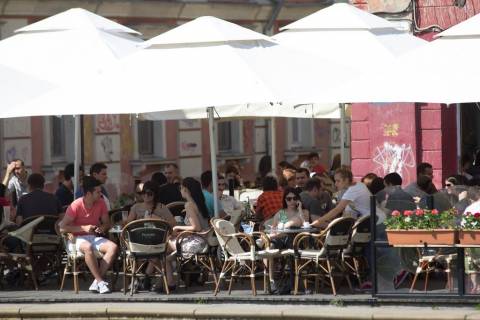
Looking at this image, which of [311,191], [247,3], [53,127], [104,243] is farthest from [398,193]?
[247,3]

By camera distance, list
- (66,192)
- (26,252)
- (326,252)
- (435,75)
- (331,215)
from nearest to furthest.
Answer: (435,75) → (326,252) → (331,215) → (26,252) → (66,192)

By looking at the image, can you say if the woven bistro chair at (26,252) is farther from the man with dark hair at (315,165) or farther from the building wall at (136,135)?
the man with dark hair at (315,165)

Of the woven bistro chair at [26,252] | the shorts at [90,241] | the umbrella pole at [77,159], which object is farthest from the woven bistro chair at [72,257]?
the umbrella pole at [77,159]

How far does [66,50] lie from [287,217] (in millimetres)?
4345

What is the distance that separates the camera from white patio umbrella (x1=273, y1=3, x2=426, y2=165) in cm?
2220

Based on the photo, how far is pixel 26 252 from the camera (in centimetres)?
1964

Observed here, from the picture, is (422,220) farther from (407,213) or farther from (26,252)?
(26,252)

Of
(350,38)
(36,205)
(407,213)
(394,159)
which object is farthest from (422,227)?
(394,159)

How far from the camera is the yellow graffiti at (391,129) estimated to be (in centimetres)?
2591

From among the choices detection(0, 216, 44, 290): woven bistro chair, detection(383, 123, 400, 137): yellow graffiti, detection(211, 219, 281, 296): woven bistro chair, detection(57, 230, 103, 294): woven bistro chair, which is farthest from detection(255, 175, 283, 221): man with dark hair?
detection(383, 123, 400, 137): yellow graffiti

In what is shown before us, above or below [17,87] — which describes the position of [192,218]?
below

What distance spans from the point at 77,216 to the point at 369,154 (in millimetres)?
7861

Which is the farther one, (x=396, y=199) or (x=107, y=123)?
(x=107, y=123)

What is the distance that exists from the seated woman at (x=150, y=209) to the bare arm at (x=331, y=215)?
155 centimetres
